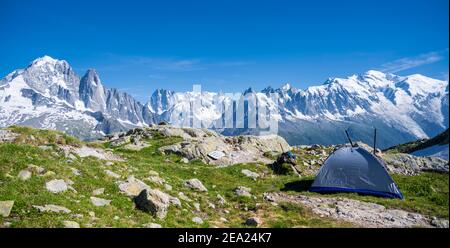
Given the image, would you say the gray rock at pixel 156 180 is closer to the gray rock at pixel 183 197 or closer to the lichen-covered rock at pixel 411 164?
the gray rock at pixel 183 197

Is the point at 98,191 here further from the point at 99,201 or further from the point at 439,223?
the point at 439,223

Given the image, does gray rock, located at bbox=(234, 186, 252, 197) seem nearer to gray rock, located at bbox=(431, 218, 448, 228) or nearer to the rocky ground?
the rocky ground

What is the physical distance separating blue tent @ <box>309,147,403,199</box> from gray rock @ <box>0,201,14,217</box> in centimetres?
2054

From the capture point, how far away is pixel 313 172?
39.4m

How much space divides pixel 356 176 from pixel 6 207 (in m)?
22.8

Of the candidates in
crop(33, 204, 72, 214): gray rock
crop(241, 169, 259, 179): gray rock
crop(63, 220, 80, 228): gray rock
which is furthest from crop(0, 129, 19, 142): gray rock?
crop(63, 220, 80, 228): gray rock

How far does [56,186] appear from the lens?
18.7 m

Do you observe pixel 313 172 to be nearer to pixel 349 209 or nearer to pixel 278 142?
pixel 349 209

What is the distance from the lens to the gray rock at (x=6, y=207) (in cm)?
1511

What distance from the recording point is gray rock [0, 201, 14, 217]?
15106mm

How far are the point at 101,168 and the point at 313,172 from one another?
933 inches

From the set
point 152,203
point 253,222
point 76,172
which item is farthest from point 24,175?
point 253,222

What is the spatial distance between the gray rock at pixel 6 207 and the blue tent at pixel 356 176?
20535 mm
